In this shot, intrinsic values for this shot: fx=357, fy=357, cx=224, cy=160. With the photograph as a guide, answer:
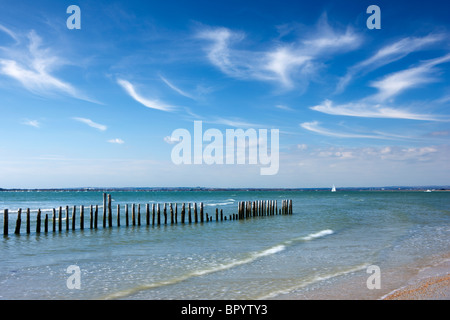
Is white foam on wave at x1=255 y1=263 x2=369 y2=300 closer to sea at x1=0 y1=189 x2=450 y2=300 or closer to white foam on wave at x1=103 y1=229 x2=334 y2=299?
sea at x1=0 y1=189 x2=450 y2=300

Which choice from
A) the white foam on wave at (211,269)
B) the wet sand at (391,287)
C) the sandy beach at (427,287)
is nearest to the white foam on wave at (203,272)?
the white foam on wave at (211,269)

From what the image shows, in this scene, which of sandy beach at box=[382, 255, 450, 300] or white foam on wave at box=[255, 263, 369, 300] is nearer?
sandy beach at box=[382, 255, 450, 300]

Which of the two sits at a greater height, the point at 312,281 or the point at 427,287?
the point at 427,287

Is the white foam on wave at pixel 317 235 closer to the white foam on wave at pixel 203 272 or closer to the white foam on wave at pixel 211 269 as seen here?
the white foam on wave at pixel 211 269

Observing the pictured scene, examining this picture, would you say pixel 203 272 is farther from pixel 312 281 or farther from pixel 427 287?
pixel 427 287

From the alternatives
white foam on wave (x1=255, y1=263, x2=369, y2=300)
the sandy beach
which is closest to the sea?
white foam on wave (x1=255, y1=263, x2=369, y2=300)

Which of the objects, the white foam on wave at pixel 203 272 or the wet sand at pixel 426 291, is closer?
the wet sand at pixel 426 291

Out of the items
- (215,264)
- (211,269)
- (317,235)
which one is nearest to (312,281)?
(211,269)
